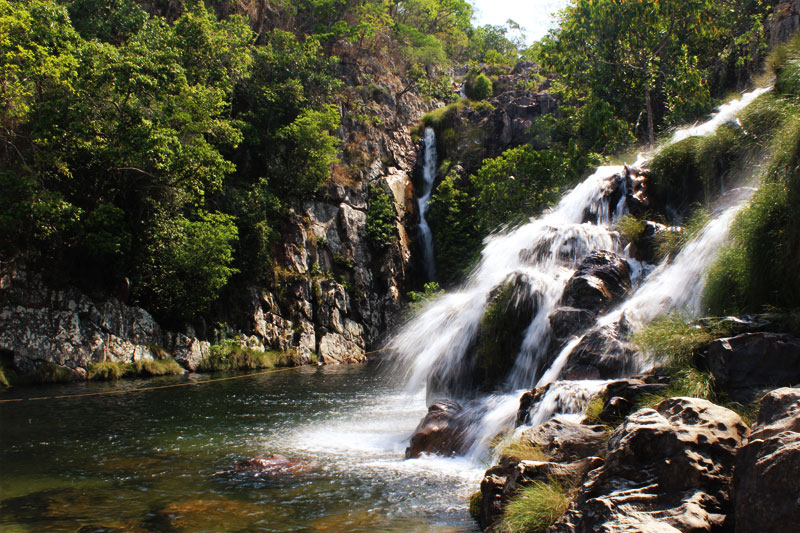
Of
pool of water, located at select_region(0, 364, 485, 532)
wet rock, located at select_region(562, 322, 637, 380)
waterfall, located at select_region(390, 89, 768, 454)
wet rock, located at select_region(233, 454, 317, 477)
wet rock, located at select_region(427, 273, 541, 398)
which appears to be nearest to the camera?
pool of water, located at select_region(0, 364, 485, 532)

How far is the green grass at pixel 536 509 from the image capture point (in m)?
5.08

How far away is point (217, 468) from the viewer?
930cm

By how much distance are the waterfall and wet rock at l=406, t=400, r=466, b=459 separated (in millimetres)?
316

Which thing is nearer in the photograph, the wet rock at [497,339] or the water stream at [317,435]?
the water stream at [317,435]

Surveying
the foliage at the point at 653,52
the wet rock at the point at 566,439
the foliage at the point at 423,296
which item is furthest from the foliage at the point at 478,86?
the wet rock at the point at 566,439

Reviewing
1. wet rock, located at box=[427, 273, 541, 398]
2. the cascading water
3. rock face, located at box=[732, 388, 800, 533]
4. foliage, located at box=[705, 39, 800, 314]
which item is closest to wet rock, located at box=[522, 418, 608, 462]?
rock face, located at box=[732, 388, 800, 533]

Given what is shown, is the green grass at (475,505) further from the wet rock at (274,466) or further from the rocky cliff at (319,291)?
the rocky cliff at (319,291)

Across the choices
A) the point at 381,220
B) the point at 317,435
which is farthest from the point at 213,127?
the point at 317,435

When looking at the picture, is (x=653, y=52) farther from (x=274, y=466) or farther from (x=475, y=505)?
(x=475, y=505)

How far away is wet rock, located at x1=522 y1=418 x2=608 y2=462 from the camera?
5.97m

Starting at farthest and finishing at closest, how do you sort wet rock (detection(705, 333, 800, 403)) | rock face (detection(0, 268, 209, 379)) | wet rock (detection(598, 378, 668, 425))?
rock face (detection(0, 268, 209, 379)) < wet rock (detection(598, 378, 668, 425)) < wet rock (detection(705, 333, 800, 403))

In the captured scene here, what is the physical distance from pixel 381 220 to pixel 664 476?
32224 millimetres

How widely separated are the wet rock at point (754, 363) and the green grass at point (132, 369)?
68.9 ft

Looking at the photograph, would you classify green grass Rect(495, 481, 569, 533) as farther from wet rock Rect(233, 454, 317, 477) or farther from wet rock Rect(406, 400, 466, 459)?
wet rock Rect(233, 454, 317, 477)
